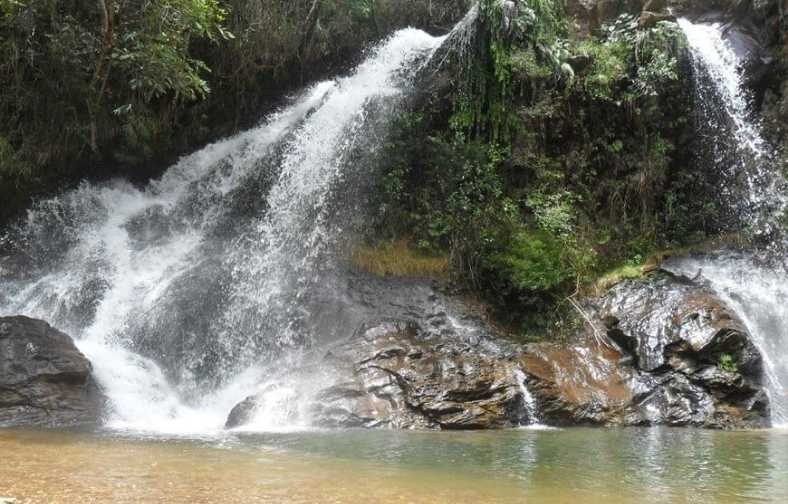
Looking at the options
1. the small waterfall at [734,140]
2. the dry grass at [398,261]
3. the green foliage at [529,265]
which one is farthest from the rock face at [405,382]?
the small waterfall at [734,140]

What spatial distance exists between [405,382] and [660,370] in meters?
3.25

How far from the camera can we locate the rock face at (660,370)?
795 centimetres

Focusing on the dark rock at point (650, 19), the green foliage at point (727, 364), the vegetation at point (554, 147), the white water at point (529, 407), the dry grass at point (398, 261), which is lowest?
the white water at point (529, 407)

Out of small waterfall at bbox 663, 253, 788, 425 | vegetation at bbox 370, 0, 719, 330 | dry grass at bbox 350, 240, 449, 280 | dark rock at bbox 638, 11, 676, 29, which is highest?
dark rock at bbox 638, 11, 676, 29

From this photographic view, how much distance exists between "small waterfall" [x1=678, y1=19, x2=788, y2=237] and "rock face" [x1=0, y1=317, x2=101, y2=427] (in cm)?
1032

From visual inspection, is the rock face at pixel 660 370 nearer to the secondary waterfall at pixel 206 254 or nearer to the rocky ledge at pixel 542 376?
the rocky ledge at pixel 542 376

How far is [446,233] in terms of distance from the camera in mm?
10805

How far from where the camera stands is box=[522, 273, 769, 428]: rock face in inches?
313

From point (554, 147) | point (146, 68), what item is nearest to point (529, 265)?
point (554, 147)

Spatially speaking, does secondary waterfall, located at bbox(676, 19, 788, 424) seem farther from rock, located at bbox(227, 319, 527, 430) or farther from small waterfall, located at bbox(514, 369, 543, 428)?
rock, located at bbox(227, 319, 527, 430)

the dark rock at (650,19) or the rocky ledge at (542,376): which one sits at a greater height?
the dark rock at (650,19)

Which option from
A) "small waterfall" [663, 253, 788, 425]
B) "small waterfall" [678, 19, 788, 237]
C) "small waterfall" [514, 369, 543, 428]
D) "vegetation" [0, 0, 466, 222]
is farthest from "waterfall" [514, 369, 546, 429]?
"vegetation" [0, 0, 466, 222]

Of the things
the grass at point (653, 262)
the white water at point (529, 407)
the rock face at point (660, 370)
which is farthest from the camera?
the grass at point (653, 262)

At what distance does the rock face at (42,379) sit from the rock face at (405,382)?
1839 mm
